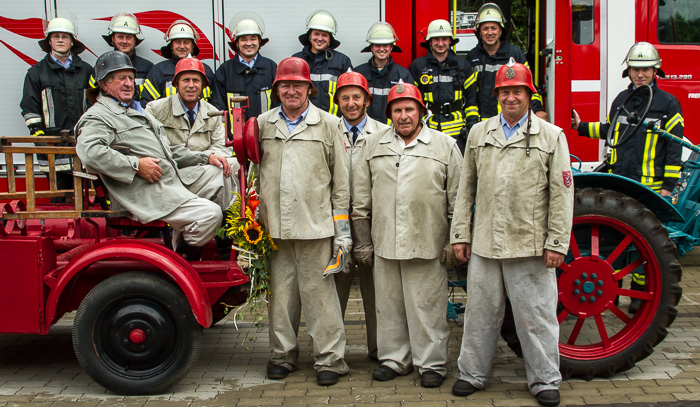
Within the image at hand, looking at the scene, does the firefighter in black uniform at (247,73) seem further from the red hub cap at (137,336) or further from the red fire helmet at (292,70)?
the red hub cap at (137,336)

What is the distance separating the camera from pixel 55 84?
644 cm

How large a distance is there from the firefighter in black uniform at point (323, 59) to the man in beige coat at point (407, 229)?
213 cm

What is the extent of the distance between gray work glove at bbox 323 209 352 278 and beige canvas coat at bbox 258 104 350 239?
39 mm

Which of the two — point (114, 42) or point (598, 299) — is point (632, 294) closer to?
point (598, 299)

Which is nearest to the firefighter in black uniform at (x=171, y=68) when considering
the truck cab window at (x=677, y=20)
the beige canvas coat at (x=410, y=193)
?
the beige canvas coat at (x=410, y=193)

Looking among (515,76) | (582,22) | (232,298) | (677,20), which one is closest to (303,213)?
(232,298)

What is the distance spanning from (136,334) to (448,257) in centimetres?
194

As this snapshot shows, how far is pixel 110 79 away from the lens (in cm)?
429

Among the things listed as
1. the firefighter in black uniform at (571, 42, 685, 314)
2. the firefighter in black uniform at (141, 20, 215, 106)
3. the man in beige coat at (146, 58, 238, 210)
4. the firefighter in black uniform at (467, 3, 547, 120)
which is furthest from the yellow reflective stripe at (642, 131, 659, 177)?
the firefighter in black uniform at (141, 20, 215, 106)

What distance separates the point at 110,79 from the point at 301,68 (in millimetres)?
1180

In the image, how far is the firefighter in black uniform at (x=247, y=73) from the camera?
21.3ft

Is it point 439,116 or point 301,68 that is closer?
point 301,68

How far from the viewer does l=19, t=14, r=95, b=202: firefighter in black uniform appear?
21.0ft

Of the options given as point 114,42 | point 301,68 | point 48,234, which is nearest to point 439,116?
point 301,68
